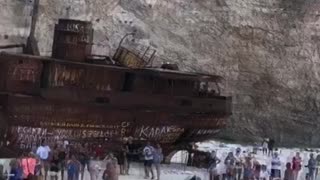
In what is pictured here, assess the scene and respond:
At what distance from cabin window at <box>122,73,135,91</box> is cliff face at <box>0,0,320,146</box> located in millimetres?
18165

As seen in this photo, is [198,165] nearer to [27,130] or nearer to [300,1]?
[27,130]

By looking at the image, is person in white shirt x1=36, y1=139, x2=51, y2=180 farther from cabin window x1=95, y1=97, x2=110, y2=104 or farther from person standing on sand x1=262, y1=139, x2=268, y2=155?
person standing on sand x1=262, y1=139, x2=268, y2=155

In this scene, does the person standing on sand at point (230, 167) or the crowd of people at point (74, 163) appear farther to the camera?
the person standing on sand at point (230, 167)

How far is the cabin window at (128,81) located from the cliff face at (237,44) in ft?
59.6

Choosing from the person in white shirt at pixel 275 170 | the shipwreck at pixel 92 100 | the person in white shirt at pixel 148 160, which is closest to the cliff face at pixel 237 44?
the shipwreck at pixel 92 100

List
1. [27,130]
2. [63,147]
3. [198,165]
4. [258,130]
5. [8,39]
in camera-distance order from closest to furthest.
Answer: [63,147], [27,130], [198,165], [8,39], [258,130]

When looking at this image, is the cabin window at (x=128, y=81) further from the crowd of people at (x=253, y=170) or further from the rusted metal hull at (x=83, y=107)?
the crowd of people at (x=253, y=170)

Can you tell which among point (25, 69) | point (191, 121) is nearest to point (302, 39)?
point (191, 121)

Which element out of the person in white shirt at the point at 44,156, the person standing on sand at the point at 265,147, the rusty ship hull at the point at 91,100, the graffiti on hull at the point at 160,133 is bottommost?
the person standing on sand at the point at 265,147

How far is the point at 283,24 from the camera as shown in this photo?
5031 centimetres

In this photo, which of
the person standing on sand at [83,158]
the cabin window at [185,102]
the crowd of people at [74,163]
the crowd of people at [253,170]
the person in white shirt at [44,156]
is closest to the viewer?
the crowd of people at [74,163]

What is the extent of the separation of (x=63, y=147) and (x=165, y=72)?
6.51 metres

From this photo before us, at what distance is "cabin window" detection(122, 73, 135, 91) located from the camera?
2692 centimetres

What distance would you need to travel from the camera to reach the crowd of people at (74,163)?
1653 centimetres
